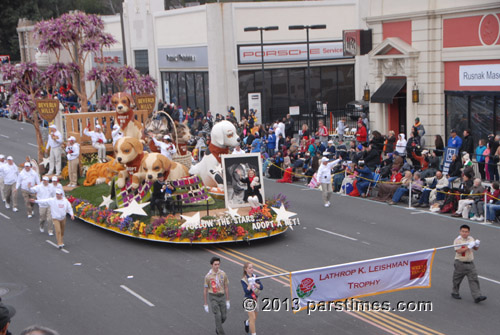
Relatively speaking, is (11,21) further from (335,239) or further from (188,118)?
(335,239)

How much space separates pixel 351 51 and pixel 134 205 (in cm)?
1576

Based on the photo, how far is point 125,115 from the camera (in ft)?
69.1

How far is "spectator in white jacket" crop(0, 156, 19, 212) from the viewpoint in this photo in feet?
69.9

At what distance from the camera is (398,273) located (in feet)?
38.7

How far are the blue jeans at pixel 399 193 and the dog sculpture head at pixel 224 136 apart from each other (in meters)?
5.59

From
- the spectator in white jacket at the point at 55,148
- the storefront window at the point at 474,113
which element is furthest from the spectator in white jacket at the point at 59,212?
the storefront window at the point at 474,113

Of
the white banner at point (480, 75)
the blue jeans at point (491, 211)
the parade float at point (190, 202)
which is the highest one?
the white banner at point (480, 75)

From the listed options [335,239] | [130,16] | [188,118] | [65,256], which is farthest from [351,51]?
[130,16]

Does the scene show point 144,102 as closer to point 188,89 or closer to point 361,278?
point 361,278

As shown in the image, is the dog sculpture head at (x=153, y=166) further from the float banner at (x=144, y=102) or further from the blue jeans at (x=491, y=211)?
the blue jeans at (x=491, y=211)

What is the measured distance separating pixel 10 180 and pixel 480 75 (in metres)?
16.9

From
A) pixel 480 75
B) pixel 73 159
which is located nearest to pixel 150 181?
pixel 73 159

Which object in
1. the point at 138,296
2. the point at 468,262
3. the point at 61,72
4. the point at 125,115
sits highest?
the point at 61,72

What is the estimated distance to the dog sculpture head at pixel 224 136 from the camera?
19.2 metres
